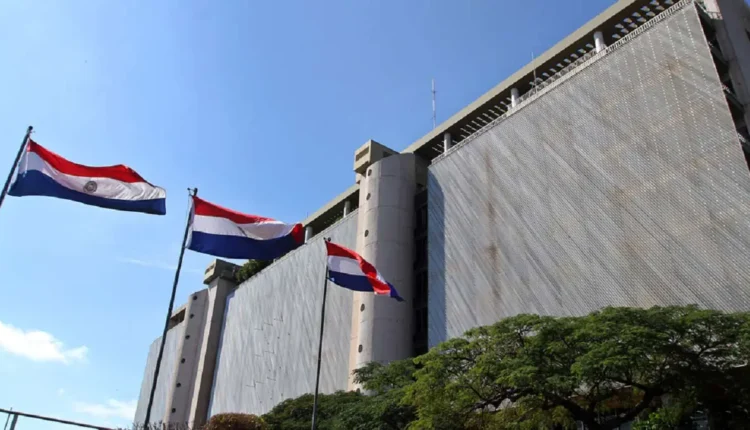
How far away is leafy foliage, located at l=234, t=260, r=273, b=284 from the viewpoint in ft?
221

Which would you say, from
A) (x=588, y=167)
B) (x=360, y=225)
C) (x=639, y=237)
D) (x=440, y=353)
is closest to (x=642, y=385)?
(x=440, y=353)

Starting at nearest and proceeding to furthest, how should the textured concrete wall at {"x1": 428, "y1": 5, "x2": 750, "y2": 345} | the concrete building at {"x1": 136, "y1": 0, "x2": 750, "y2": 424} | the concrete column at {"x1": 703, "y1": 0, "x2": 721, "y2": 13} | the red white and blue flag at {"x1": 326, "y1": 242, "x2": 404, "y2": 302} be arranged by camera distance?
the red white and blue flag at {"x1": 326, "y1": 242, "x2": 404, "y2": 302}
the textured concrete wall at {"x1": 428, "y1": 5, "x2": 750, "y2": 345}
the concrete building at {"x1": 136, "y1": 0, "x2": 750, "y2": 424}
the concrete column at {"x1": 703, "y1": 0, "x2": 721, "y2": 13}

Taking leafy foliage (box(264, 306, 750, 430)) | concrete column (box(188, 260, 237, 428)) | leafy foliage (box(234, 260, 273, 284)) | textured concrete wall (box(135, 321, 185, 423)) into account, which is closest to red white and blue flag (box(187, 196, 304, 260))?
leafy foliage (box(264, 306, 750, 430))

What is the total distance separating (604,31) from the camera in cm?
3622

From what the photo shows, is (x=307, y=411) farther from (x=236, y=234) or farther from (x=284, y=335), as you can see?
(x=236, y=234)

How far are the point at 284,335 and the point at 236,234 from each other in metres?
35.4

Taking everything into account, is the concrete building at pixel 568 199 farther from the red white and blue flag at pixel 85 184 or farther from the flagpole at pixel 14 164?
the flagpole at pixel 14 164

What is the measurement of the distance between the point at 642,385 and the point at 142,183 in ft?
54.6

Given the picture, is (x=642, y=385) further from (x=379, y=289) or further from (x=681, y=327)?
(x=379, y=289)

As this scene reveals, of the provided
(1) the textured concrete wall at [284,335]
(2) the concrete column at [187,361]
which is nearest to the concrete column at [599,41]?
(1) the textured concrete wall at [284,335]

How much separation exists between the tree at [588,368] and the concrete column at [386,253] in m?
16.1

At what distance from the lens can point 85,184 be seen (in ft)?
56.0

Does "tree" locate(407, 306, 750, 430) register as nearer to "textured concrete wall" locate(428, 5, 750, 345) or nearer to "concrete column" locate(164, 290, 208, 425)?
"textured concrete wall" locate(428, 5, 750, 345)

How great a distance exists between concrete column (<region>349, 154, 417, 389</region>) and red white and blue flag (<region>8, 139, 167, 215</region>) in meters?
24.1
